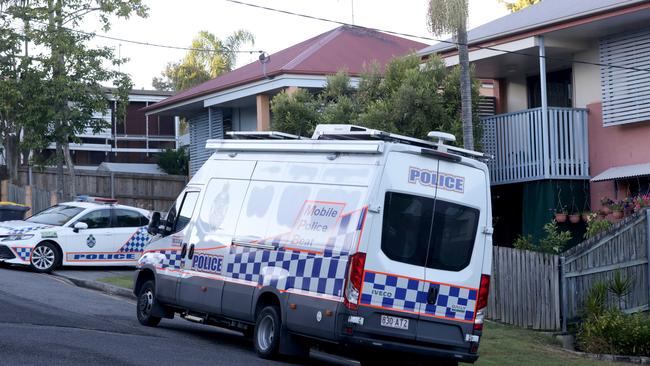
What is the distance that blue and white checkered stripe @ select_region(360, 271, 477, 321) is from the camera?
11.5 meters

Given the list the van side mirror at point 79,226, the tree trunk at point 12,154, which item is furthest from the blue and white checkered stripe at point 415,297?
the tree trunk at point 12,154

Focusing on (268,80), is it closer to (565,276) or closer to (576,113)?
(576,113)

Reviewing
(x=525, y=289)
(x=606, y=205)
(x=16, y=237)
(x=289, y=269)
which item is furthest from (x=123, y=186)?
(x=289, y=269)

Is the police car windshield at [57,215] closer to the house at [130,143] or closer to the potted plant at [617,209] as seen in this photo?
the potted plant at [617,209]

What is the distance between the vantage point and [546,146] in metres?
21.0

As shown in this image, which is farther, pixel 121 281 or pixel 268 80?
pixel 268 80

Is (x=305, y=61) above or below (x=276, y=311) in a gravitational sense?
above

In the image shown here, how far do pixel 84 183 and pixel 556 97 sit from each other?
18516mm

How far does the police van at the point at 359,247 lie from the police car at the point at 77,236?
10.0m

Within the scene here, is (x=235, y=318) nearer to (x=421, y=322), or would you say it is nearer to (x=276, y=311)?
(x=276, y=311)

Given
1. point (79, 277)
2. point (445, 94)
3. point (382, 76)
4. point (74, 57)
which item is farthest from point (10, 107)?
point (445, 94)

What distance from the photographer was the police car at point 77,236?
22.3m

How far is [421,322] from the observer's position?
1180cm

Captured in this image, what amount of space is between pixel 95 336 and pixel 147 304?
240 centimetres
